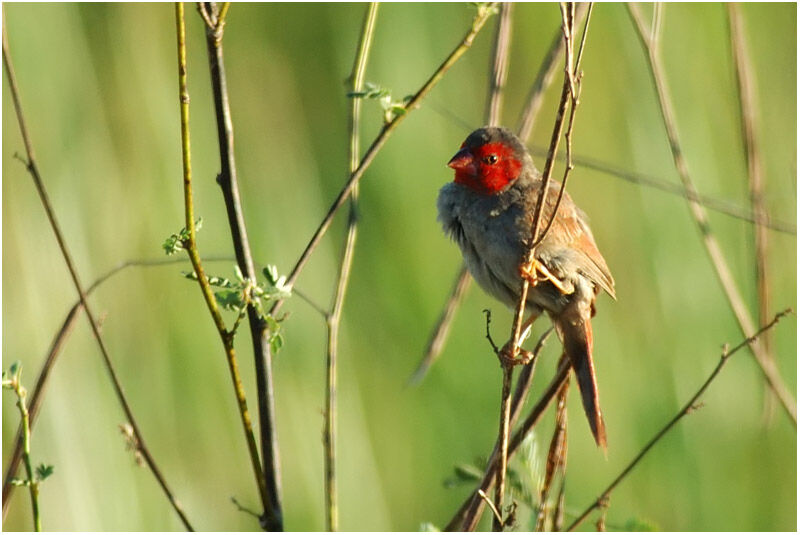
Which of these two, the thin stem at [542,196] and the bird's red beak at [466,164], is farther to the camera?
the bird's red beak at [466,164]

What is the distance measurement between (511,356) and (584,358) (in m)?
0.99

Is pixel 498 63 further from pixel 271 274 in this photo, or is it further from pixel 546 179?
pixel 271 274

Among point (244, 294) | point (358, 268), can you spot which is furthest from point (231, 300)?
point (358, 268)

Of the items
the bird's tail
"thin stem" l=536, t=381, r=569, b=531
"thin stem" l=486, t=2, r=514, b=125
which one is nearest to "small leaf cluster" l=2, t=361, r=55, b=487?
"thin stem" l=536, t=381, r=569, b=531

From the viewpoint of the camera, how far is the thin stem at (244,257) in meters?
1.71

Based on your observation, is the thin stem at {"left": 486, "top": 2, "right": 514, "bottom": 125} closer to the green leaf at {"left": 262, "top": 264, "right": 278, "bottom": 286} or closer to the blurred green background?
the green leaf at {"left": 262, "top": 264, "right": 278, "bottom": 286}

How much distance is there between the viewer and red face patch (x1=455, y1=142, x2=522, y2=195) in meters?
2.92

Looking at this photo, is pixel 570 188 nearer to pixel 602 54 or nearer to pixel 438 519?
pixel 602 54

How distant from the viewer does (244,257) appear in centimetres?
177

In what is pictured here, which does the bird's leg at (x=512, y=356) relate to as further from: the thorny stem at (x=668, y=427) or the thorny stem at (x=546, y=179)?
the thorny stem at (x=668, y=427)

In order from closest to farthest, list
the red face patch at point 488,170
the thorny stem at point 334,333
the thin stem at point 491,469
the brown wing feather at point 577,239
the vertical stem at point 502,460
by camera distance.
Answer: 1. the vertical stem at point 502,460
2. the thin stem at point 491,469
3. the thorny stem at point 334,333
4. the brown wing feather at point 577,239
5. the red face patch at point 488,170

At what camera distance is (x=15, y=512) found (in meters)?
3.59

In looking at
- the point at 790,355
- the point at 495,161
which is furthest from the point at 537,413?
the point at 790,355

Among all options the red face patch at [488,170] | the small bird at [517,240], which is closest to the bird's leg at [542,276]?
the small bird at [517,240]
